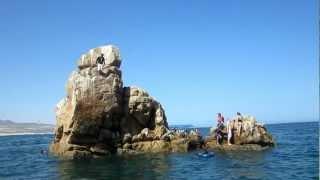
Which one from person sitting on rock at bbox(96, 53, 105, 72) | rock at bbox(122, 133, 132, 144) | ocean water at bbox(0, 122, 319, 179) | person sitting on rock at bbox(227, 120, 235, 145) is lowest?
ocean water at bbox(0, 122, 319, 179)

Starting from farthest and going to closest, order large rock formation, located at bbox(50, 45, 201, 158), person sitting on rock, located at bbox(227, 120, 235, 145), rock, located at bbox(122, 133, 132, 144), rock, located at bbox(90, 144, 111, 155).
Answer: person sitting on rock, located at bbox(227, 120, 235, 145) → rock, located at bbox(122, 133, 132, 144) → rock, located at bbox(90, 144, 111, 155) → large rock formation, located at bbox(50, 45, 201, 158)

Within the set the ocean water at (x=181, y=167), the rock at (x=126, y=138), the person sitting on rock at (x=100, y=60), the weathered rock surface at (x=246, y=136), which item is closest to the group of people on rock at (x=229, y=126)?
the weathered rock surface at (x=246, y=136)

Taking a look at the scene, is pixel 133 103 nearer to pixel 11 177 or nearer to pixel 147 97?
pixel 147 97

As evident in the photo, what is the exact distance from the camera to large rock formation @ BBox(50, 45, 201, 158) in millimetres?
50938

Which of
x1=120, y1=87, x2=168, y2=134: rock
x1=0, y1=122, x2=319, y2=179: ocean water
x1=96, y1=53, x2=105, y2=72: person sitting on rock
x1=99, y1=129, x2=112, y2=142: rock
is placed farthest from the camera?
x1=120, y1=87, x2=168, y2=134: rock

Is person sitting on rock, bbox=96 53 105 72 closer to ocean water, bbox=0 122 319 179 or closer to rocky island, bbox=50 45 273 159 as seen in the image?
rocky island, bbox=50 45 273 159

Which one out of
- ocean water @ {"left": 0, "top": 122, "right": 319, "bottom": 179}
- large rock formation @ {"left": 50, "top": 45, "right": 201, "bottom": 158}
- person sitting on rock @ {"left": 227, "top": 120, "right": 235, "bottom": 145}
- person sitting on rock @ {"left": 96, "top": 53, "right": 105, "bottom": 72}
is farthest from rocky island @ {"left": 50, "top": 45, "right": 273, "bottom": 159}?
ocean water @ {"left": 0, "top": 122, "right": 319, "bottom": 179}

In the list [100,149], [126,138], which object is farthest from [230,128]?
[100,149]

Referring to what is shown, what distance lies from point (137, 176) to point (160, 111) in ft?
68.2

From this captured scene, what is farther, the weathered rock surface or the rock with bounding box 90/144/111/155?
the weathered rock surface

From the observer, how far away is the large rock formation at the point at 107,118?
167 feet

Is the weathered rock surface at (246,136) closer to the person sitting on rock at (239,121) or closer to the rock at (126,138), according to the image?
the person sitting on rock at (239,121)

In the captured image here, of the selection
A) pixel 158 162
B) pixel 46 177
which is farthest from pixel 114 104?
pixel 46 177

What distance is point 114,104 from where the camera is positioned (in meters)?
52.5
